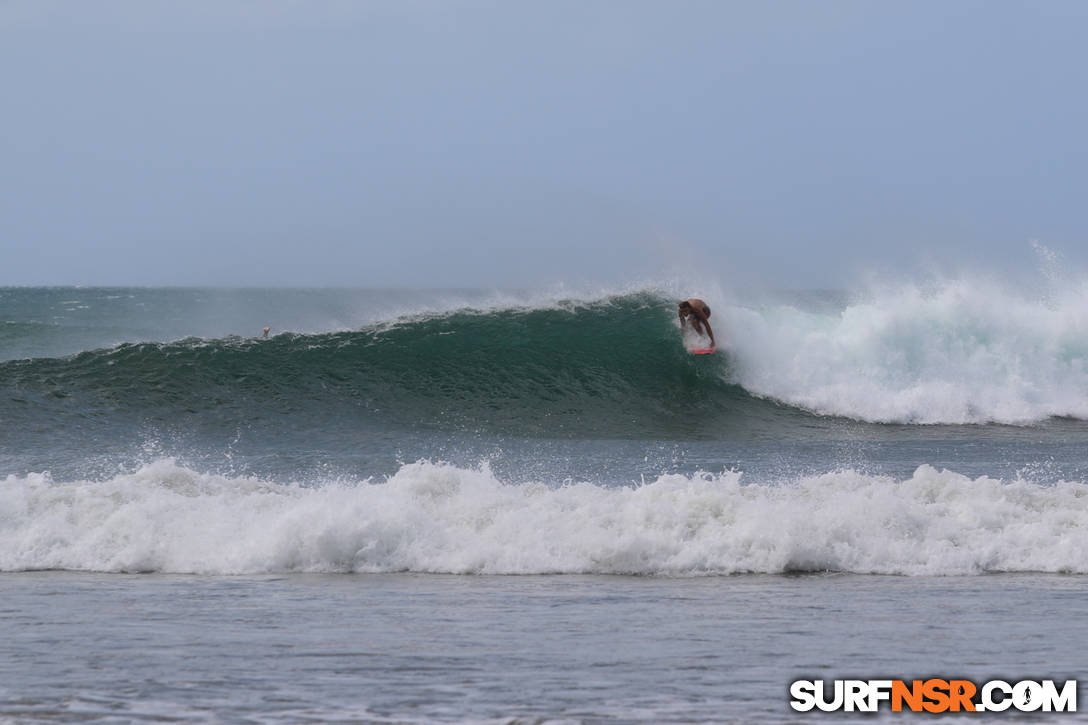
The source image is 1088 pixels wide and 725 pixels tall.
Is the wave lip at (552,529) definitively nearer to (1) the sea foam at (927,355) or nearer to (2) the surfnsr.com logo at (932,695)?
(2) the surfnsr.com logo at (932,695)

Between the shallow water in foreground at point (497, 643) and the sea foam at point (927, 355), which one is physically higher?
the sea foam at point (927, 355)

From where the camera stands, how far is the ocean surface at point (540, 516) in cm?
533

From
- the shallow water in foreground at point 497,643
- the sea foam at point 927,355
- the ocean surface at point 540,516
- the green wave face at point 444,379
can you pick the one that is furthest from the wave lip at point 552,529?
the sea foam at point 927,355

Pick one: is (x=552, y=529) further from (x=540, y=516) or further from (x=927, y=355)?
(x=927, y=355)

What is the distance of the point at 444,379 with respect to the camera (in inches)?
669

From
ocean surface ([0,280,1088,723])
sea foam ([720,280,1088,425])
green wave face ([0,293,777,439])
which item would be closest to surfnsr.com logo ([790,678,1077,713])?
ocean surface ([0,280,1088,723])

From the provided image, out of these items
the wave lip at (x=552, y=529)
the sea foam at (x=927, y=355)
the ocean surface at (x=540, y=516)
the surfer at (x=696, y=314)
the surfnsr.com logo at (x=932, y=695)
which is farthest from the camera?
the surfer at (x=696, y=314)

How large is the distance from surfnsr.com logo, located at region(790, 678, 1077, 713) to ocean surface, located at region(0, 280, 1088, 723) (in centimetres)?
13

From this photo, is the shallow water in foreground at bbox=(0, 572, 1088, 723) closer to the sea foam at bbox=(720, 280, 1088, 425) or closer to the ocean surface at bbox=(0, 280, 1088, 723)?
the ocean surface at bbox=(0, 280, 1088, 723)

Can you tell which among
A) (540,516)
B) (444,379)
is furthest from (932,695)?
(444,379)

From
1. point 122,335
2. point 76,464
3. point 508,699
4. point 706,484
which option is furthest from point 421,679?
point 122,335

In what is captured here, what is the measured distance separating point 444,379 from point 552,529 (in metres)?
8.46

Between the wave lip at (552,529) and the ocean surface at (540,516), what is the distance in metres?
0.03

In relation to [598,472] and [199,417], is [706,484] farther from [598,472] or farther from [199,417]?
[199,417]
